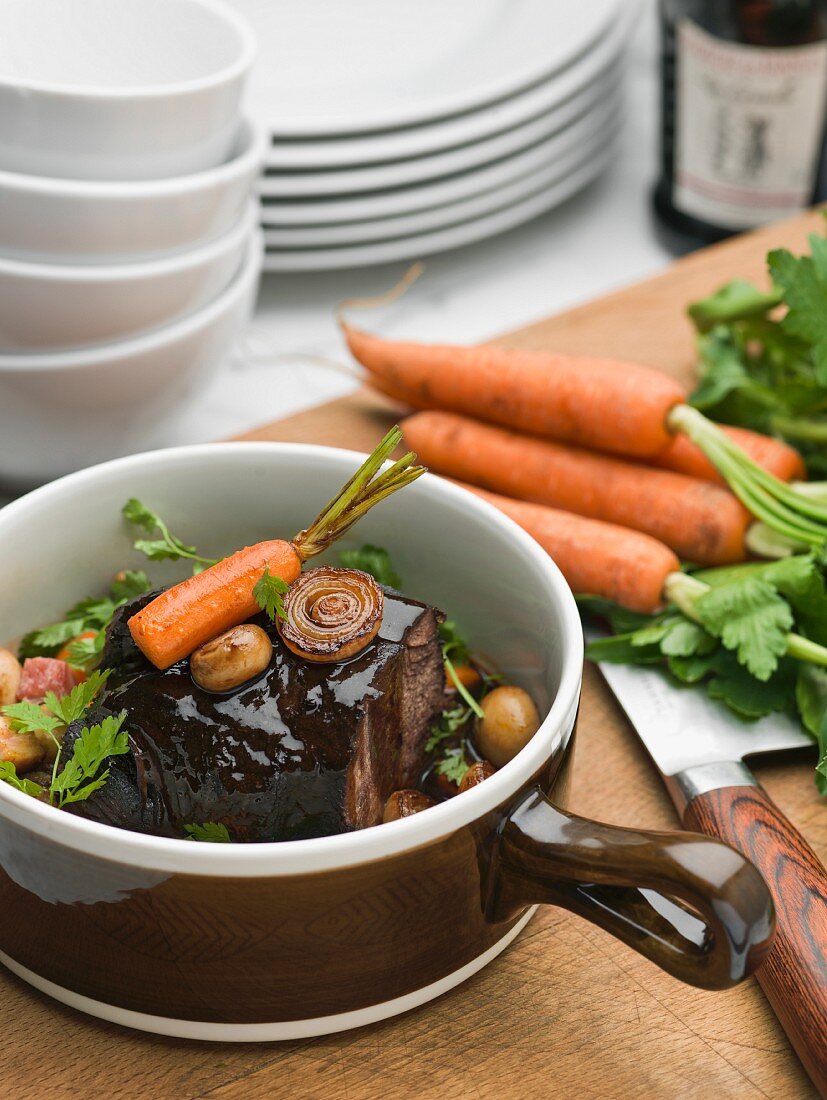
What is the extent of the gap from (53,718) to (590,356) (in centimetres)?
102

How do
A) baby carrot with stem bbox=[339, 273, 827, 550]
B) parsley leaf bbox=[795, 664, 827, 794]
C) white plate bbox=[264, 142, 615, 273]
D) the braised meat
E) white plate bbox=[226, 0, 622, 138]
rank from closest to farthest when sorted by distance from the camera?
1. the braised meat
2. parsley leaf bbox=[795, 664, 827, 794]
3. baby carrot with stem bbox=[339, 273, 827, 550]
4. white plate bbox=[264, 142, 615, 273]
5. white plate bbox=[226, 0, 622, 138]

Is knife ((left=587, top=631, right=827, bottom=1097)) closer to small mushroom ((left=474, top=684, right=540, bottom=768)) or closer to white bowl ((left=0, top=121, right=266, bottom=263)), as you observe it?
small mushroom ((left=474, top=684, right=540, bottom=768))

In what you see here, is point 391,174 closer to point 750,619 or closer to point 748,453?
point 748,453

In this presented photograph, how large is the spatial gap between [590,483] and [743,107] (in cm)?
77

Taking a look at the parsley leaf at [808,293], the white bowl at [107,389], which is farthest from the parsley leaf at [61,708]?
the parsley leaf at [808,293]

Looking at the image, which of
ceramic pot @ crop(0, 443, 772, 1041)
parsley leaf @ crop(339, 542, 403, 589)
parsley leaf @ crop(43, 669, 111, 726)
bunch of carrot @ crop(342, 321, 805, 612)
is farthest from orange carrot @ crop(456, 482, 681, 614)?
parsley leaf @ crop(43, 669, 111, 726)

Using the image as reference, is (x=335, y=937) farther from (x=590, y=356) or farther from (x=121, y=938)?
(x=590, y=356)

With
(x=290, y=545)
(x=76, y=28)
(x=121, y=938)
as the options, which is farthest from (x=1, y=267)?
(x=121, y=938)

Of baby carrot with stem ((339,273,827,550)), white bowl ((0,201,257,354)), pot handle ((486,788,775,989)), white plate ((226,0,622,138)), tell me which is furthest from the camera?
white plate ((226,0,622,138))

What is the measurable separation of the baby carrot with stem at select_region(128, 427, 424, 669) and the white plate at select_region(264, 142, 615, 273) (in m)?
0.98

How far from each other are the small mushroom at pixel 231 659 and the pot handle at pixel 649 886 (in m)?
0.22

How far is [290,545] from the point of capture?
3.43 feet

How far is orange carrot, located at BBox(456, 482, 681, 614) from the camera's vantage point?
1.39 meters

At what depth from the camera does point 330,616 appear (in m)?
0.96
